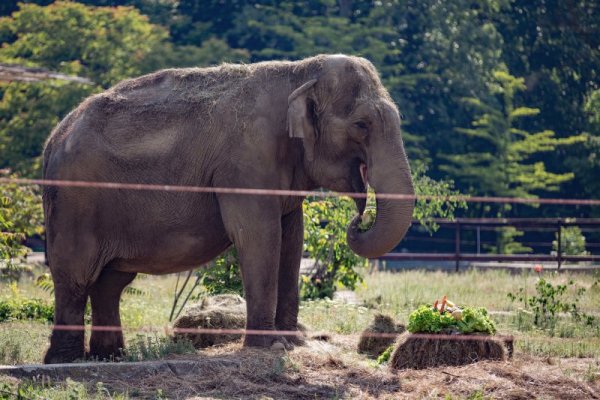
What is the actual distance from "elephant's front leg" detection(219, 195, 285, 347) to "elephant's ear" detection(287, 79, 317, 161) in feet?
2.22

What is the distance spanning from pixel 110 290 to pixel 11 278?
17.5ft

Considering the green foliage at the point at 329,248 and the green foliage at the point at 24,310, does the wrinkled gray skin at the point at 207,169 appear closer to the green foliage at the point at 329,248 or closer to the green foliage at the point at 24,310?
the green foliage at the point at 24,310

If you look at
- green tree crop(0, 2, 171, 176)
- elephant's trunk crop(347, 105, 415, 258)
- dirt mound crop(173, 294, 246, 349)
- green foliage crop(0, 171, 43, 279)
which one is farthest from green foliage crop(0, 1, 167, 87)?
elephant's trunk crop(347, 105, 415, 258)

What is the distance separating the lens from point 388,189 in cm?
1174

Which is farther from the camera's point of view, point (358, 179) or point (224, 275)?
point (224, 275)

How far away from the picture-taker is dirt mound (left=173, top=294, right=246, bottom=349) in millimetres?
13094

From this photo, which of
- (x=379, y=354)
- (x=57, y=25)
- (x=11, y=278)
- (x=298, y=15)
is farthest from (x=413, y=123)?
(x=379, y=354)

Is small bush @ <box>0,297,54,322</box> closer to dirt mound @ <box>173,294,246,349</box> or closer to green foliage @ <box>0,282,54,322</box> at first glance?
green foliage @ <box>0,282,54,322</box>

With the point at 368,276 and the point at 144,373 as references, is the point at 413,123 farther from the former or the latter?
the point at 144,373

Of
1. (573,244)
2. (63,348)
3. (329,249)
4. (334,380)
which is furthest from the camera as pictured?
(573,244)

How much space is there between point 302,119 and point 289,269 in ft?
5.65

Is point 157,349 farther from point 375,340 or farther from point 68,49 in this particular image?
point 68,49

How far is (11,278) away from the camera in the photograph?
18141 millimetres

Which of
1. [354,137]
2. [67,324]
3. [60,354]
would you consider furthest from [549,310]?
[60,354]
